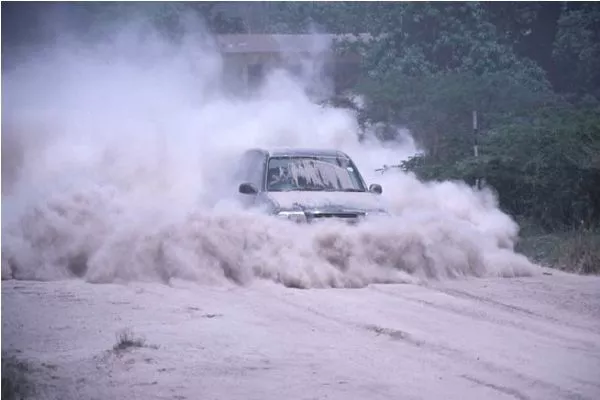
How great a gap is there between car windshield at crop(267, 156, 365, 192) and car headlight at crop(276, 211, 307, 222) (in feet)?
2.89

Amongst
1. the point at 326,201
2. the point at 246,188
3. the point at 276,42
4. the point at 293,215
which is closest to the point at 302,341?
the point at 293,215

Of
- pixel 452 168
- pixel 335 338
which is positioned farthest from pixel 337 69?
pixel 335 338

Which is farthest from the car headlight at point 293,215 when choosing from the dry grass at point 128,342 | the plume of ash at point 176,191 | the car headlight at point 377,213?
the dry grass at point 128,342

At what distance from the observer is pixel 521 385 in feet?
23.1

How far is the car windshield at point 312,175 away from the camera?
13.2 m

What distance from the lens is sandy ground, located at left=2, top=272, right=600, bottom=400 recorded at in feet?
22.8

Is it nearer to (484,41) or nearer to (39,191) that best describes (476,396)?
(39,191)

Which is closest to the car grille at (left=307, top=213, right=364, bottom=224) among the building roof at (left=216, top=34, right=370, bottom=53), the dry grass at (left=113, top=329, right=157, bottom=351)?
the building roof at (left=216, top=34, right=370, bottom=53)

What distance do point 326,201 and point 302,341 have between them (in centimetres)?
453

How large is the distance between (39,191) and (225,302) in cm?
403

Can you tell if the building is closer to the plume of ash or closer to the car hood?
the plume of ash

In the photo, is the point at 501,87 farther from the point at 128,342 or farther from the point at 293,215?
the point at 128,342

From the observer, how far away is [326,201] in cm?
1255

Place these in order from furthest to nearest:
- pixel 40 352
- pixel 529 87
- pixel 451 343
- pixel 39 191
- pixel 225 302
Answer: pixel 529 87
pixel 39 191
pixel 225 302
pixel 451 343
pixel 40 352
